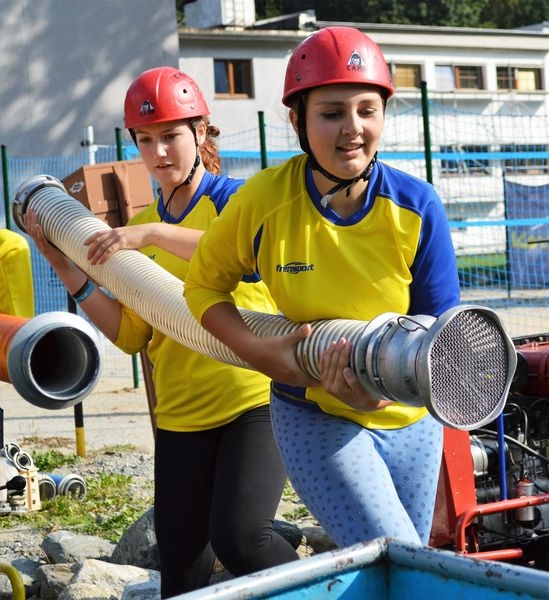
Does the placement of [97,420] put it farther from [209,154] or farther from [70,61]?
[70,61]

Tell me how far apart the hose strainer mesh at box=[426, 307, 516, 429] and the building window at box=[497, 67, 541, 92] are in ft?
139

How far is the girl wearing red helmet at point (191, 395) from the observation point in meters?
3.76

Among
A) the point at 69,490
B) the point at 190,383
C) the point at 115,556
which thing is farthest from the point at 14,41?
the point at 190,383

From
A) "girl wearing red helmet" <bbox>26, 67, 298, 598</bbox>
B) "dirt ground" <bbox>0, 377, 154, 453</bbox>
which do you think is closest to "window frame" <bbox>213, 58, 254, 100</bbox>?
"dirt ground" <bbox>0, 377, 154, 453</bbox>

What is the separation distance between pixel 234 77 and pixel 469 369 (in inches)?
1323

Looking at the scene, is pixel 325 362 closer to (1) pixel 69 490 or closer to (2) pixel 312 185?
(2) pixel 312 185

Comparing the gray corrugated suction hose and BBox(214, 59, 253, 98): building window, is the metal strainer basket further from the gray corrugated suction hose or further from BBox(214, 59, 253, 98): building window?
BBox(214, 59, 253, 98): building window

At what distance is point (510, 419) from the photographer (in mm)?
5488

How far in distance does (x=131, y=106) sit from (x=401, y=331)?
1.86m

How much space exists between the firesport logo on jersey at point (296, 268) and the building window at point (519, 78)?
4242 cm

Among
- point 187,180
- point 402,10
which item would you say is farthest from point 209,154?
point 402,10

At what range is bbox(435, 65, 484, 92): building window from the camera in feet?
141

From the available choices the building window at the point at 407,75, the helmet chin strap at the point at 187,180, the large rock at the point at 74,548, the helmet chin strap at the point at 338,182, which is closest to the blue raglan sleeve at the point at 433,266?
the helmet chin strap at the point at 338,182

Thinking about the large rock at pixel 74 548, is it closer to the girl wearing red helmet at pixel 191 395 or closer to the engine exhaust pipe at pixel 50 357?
the engine exhaust pipe at pixel 50 357
